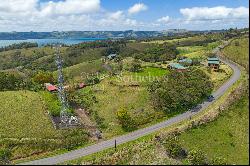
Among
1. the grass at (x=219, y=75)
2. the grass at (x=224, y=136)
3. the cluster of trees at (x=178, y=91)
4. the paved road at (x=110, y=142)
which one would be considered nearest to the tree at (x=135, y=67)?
the cluster of trees at (x=178, y=91)

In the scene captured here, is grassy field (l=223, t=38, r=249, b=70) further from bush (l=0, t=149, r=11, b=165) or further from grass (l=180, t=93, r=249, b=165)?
bush (l=0, t=149, r=11, b=165)

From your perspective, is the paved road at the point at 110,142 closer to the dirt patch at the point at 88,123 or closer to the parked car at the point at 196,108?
the parked car at the point at 196,108

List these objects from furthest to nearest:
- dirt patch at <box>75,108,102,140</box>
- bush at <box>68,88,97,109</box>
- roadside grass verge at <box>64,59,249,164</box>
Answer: bush at <box>68,88,97,109</box> < dirt patch at <box>75,108,102,140</box> < roadside grass verge at <box>64,59,249,164</box>

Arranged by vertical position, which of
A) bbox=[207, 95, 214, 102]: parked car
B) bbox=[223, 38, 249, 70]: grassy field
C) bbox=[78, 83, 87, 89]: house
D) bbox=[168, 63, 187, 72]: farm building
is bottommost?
bbox=[207, 95, 214, 102]: parked car

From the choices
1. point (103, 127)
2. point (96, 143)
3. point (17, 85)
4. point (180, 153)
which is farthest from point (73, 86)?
point (180, 153)

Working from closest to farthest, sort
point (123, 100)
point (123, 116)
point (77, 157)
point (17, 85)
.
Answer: point (77, 157) < point (123, 116) < point (123, 100) < point (17, 85)

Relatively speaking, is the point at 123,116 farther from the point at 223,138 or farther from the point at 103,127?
the point at 223,138

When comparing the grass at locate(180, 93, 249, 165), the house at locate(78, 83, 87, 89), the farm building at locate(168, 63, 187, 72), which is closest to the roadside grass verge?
the grass at locate(180, 93, 249, 165)
